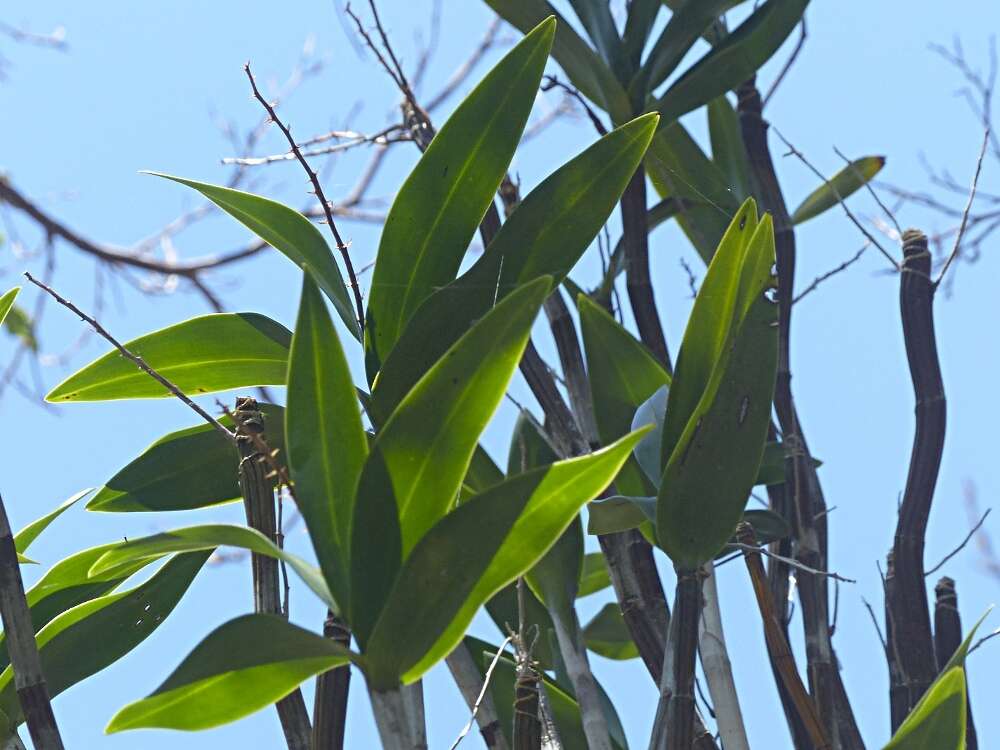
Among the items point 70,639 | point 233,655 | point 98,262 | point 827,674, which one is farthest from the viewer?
point 98,262

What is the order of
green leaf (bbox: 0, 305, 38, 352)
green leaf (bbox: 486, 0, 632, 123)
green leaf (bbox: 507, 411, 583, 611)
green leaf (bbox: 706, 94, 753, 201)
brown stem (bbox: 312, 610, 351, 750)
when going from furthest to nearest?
1. green leaf (bbox: 0, 305, 38, 352)
2. green leaf (bbox: 706, 94, 753, 201)
3. green leaf (bbox: 486, 0, 632, 123)
4. green leaf (bbox: 507, 411, 583, 611)
5. brown stem (bbox: 312, 610, 351, 750)

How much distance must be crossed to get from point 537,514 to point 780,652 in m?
0.30

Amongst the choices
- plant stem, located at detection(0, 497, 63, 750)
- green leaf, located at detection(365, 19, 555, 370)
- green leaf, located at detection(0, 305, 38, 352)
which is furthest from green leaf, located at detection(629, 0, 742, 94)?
green leaf, located at detection(0, 305, 38, 352)

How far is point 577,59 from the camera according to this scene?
3.19ft

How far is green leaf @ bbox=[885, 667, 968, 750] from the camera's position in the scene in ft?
2.03

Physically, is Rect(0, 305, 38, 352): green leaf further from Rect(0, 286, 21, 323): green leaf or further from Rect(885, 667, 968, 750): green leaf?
Rect(885, 667, 968, 750): green leaf

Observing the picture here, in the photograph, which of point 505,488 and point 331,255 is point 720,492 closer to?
point 505,488

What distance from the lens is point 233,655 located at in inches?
19.3

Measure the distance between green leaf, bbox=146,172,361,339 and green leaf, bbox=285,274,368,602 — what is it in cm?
18

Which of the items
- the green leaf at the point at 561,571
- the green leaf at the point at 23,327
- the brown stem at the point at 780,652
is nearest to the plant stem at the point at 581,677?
the green leaf at the point at 561,571

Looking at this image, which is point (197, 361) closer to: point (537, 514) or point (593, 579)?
point (537, 514)

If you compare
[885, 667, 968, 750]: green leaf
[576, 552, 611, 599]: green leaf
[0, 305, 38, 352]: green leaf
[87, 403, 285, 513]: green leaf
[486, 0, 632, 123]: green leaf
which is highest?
[0, 305, 38, 352]: green leaf

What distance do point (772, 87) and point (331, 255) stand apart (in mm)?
557

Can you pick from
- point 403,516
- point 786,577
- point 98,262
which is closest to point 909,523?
point 786,577
